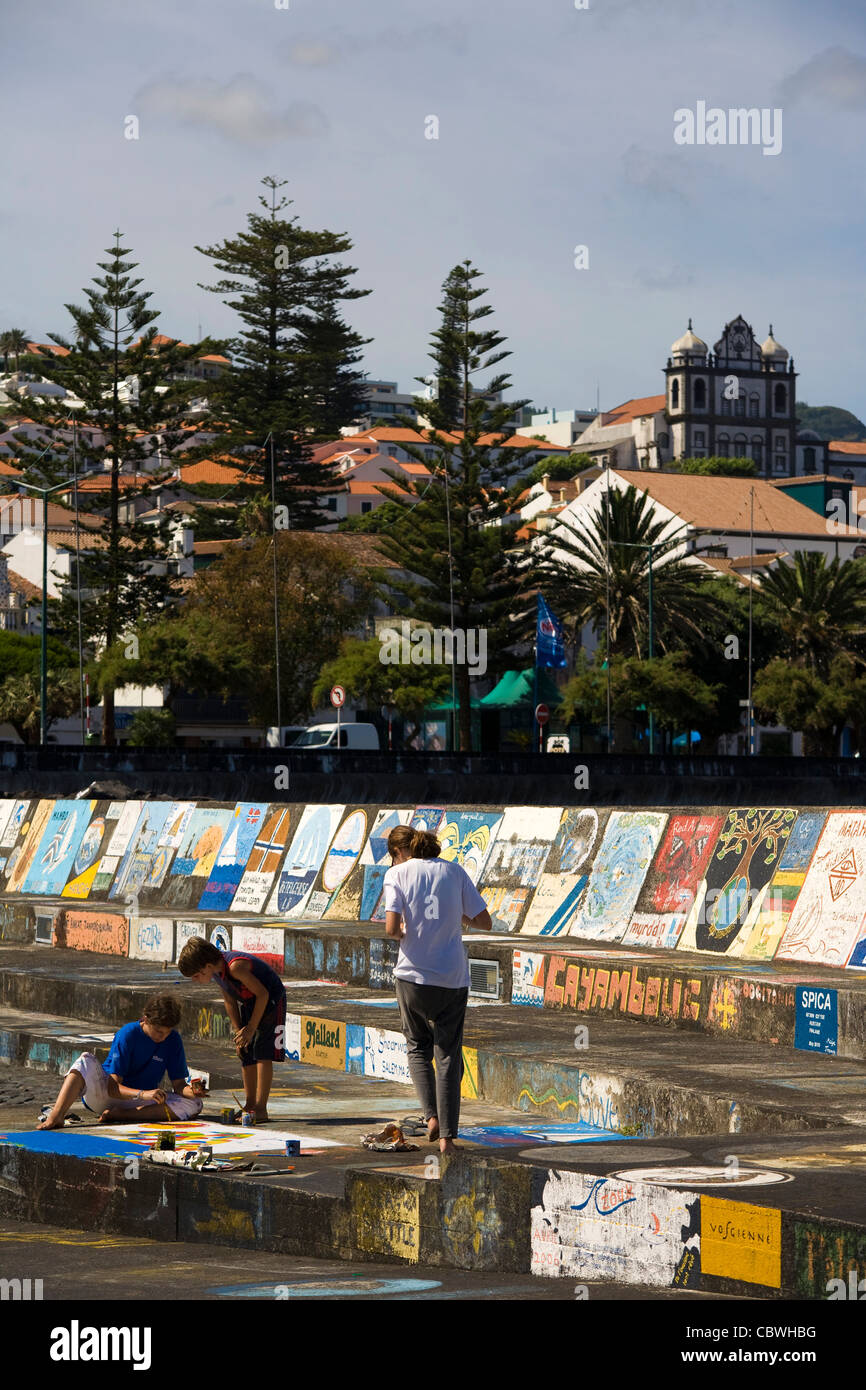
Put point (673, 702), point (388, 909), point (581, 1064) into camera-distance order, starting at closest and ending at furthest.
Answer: point (388, 909)
point (581, 1064)
point (673, 702)

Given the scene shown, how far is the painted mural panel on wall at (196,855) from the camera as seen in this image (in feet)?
64.3

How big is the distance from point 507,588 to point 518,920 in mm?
47305

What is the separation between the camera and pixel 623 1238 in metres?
6.42

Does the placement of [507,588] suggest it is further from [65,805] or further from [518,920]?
[518,920]

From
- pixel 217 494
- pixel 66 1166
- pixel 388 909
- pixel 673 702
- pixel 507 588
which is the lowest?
pixel 66 1166

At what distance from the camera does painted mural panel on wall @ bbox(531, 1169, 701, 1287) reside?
6254 millimetres

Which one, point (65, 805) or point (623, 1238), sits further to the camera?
point (65, 805)

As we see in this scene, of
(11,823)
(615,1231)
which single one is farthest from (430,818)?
(615,1231)

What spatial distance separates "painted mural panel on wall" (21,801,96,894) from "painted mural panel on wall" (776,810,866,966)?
1123cm

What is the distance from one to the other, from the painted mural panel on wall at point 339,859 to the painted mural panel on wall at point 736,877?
4.54 m

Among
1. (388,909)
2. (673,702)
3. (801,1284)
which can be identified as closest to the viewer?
(801,1284)

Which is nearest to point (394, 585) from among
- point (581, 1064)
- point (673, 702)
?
point (673, 702)

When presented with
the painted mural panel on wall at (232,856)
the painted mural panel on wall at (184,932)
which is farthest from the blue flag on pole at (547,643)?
the painted mural panel on wall at (184,932)

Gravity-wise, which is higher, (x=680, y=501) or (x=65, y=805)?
(x=680, y=501)
